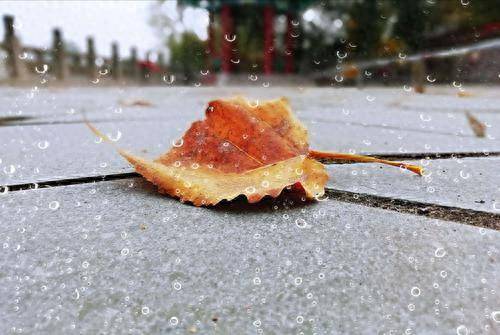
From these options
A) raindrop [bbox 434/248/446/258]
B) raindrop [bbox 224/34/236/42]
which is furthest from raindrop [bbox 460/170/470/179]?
raindrop [bbox 224/34/236/42]

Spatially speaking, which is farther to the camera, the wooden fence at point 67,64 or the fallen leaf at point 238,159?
the wooden fence at point 67,64

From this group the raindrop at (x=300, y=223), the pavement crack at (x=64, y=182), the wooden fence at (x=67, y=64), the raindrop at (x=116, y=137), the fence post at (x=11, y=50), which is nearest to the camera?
the raindrop at (x=300, y=223)

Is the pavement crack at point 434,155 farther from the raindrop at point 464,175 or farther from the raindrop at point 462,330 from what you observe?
the raindrop at point 462,330

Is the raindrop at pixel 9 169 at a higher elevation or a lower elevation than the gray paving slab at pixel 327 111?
higher

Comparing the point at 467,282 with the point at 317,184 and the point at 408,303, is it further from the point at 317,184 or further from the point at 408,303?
the point at 317,184

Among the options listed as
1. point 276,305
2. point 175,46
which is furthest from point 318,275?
point 175,46

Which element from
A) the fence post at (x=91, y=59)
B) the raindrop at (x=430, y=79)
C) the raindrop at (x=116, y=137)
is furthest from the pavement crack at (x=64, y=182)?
the fence post at (x=91, y=59)

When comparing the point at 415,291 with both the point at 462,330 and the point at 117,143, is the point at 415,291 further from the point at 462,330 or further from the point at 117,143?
the point at 117,143
